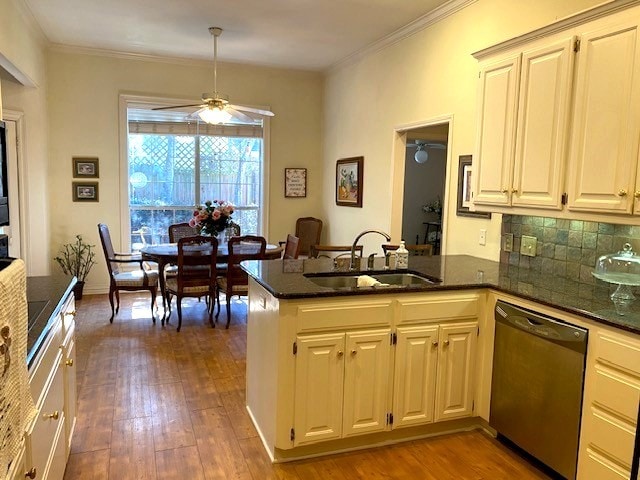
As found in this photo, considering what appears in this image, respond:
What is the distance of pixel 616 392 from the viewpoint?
2.03 m

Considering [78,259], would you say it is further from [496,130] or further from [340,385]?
[496,130]

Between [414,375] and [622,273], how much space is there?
1.15 metres

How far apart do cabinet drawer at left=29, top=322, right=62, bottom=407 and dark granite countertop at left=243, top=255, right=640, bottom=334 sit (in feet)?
3.14

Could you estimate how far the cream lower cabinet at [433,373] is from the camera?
265 centimetres

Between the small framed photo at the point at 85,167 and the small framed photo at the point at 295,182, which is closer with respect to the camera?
the small framed photo at the point at 85,167

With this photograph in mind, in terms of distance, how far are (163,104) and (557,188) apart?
500cm

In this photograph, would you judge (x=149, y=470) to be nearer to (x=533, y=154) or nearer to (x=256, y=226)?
(x=533, y=154)

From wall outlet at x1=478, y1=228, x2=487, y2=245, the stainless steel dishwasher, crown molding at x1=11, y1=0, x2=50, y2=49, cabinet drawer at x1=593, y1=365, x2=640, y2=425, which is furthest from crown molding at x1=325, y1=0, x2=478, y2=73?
crown molding at x1=11, y1=0, x2=50, y2=49

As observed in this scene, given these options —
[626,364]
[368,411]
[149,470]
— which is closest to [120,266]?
[149,470]

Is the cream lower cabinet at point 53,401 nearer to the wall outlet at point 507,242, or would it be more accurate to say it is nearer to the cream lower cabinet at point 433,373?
the cream lower cabinet at point 433,373

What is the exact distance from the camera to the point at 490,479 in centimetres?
242

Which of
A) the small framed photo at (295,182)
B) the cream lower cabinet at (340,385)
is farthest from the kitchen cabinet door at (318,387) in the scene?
the small framed photo at (295,182)

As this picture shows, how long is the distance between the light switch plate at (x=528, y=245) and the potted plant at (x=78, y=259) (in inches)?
197

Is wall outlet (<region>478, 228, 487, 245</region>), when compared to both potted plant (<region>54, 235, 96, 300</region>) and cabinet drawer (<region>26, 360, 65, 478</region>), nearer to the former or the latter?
cabinet drawer (<region>26, 360, 65, 478</region>)
